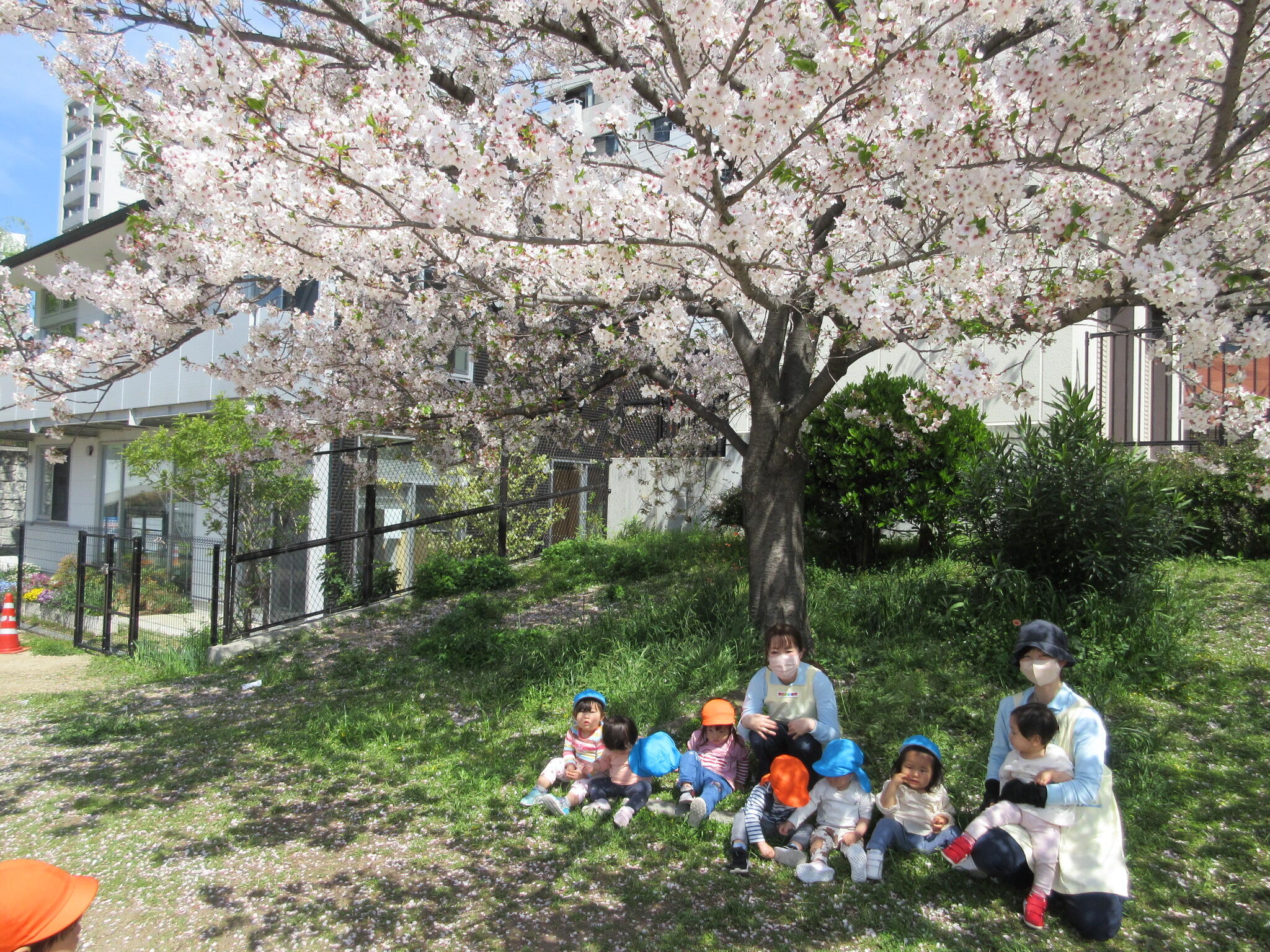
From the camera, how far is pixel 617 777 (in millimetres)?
4586

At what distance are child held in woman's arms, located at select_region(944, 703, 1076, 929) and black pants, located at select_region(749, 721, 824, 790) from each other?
80cm

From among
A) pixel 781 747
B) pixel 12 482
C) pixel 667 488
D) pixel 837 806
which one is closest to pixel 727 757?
pixel 781 747

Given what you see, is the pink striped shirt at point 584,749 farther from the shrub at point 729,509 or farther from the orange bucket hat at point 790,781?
the shrub at point 729,509

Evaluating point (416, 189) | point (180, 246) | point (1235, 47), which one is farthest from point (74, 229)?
point (1235, 47)

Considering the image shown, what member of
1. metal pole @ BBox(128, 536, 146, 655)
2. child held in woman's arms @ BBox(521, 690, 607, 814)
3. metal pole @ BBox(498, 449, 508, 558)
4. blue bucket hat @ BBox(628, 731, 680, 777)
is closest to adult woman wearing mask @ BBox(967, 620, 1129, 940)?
blue bucket hat @ BBox(628, 731, 680, 777)

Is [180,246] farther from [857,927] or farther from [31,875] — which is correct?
[857,927]

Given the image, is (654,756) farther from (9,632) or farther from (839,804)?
(9,632)

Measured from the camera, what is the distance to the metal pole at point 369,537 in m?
9.02

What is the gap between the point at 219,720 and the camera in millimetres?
Answer: 6555

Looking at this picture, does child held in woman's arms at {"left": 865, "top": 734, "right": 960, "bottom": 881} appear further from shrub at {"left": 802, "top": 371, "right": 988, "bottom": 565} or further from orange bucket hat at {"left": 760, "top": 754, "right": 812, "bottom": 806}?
shrub at {"left": 802, "top": 371, "right": 988, "bottom": 565}

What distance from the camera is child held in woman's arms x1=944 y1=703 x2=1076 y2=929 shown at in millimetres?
3309

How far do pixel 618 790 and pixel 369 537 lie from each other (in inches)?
230

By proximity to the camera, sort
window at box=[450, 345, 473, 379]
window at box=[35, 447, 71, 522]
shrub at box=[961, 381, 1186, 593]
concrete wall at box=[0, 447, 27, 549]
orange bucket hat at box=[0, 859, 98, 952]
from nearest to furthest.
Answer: orange bucket hat at box=[0, 859, 98, 952], shrub at box=[961, 381, 1186, 593], window at box=[450, 345, 473, 379], window at box=[35, 447, 71, 522], concrete wall at box=[0, 447, 27, 549]

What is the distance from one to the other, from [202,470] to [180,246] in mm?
3310
